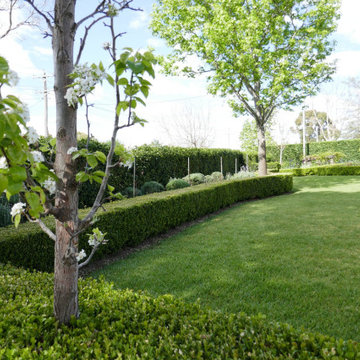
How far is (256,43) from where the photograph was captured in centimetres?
1278

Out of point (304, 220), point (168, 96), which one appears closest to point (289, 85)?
point (304, 220)

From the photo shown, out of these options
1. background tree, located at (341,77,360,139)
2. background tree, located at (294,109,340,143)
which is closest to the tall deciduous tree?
background tree, located at (341,77,360,139)

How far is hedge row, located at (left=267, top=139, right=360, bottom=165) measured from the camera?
81.8 feet

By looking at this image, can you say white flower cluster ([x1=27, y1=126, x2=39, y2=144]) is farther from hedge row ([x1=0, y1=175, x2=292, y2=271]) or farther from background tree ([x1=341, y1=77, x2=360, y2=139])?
background tree ([x1=341, y1=77, x2=360, y2=139])

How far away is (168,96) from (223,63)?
21406 millimetres

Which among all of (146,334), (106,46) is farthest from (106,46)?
(146,334)

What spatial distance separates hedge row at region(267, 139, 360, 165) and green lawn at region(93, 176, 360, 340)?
20685 mm

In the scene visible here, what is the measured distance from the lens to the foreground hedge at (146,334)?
1.42m

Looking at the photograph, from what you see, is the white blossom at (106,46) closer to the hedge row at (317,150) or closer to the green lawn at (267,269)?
the green lawn at (267,269)

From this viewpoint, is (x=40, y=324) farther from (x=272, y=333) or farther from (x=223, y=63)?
(x=223, y=63)

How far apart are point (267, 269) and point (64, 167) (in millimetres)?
3456

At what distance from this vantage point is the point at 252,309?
10.1 ft

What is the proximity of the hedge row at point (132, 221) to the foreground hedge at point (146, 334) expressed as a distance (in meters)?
1.72

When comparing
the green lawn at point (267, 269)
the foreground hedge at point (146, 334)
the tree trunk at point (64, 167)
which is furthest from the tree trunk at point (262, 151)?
the tree trunk at point (64, 167)
